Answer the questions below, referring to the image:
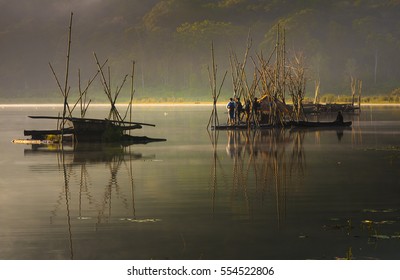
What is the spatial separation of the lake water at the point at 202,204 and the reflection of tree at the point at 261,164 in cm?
3

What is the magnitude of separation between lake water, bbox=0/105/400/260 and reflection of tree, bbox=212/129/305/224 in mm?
29

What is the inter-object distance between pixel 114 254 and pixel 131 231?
4.56 feet

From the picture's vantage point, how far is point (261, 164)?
20281 millimetres

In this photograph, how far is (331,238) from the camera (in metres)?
10.6

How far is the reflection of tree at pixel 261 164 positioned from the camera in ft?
47.3

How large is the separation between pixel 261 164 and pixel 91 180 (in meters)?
4.65

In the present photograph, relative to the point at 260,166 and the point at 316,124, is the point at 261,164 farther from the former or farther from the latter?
the point at 316,124

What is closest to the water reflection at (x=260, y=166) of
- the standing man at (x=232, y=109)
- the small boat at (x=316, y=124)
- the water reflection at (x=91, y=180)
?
the water reflection at (x=91, y=180)

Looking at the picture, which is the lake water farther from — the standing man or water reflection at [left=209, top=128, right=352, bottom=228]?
the standing man

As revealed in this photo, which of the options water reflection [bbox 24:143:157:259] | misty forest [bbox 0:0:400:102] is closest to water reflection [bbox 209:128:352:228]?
water reflection [bbox 24:143:157:259]

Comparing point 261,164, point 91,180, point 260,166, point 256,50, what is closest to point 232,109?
point 261,164

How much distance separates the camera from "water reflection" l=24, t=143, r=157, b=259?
12688 mm

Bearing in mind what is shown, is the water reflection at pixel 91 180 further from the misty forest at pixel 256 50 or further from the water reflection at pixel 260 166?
the misty forest at pixel 256 50
